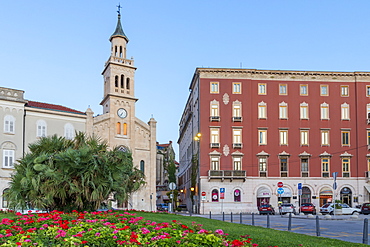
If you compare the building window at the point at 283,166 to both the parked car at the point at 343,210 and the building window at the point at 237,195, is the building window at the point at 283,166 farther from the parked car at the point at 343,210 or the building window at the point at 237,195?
the parked car at the point at 343,210

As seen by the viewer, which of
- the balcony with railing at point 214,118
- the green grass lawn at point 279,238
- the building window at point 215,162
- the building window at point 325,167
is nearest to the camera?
the green grass lawn at point 279,238

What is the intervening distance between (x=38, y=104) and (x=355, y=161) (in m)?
41.8

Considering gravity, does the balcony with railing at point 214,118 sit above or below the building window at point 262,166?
above

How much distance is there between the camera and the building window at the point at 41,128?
53.6 metres

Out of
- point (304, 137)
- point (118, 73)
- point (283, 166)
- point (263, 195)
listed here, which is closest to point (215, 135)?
point (283, 166)

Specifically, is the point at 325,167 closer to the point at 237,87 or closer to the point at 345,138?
the point at 345,138

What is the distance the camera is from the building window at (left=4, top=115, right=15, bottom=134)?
166 feet

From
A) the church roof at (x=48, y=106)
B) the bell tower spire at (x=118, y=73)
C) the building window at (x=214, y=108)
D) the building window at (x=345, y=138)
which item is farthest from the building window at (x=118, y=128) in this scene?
the building window at (x=345, y=138)

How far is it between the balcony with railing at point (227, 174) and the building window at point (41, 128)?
830 inches

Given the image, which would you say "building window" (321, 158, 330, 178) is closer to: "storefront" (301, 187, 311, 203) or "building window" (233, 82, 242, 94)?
"storefront" (301, 187, 311, 203)

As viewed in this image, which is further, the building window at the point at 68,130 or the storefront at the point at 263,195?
the storefront at the point at 263,195

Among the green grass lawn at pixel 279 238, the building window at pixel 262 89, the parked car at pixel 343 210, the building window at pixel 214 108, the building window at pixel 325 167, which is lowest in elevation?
the parked car at pixel 343 210

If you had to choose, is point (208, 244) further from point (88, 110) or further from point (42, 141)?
point (88, 110)

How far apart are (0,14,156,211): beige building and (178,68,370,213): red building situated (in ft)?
25.9
